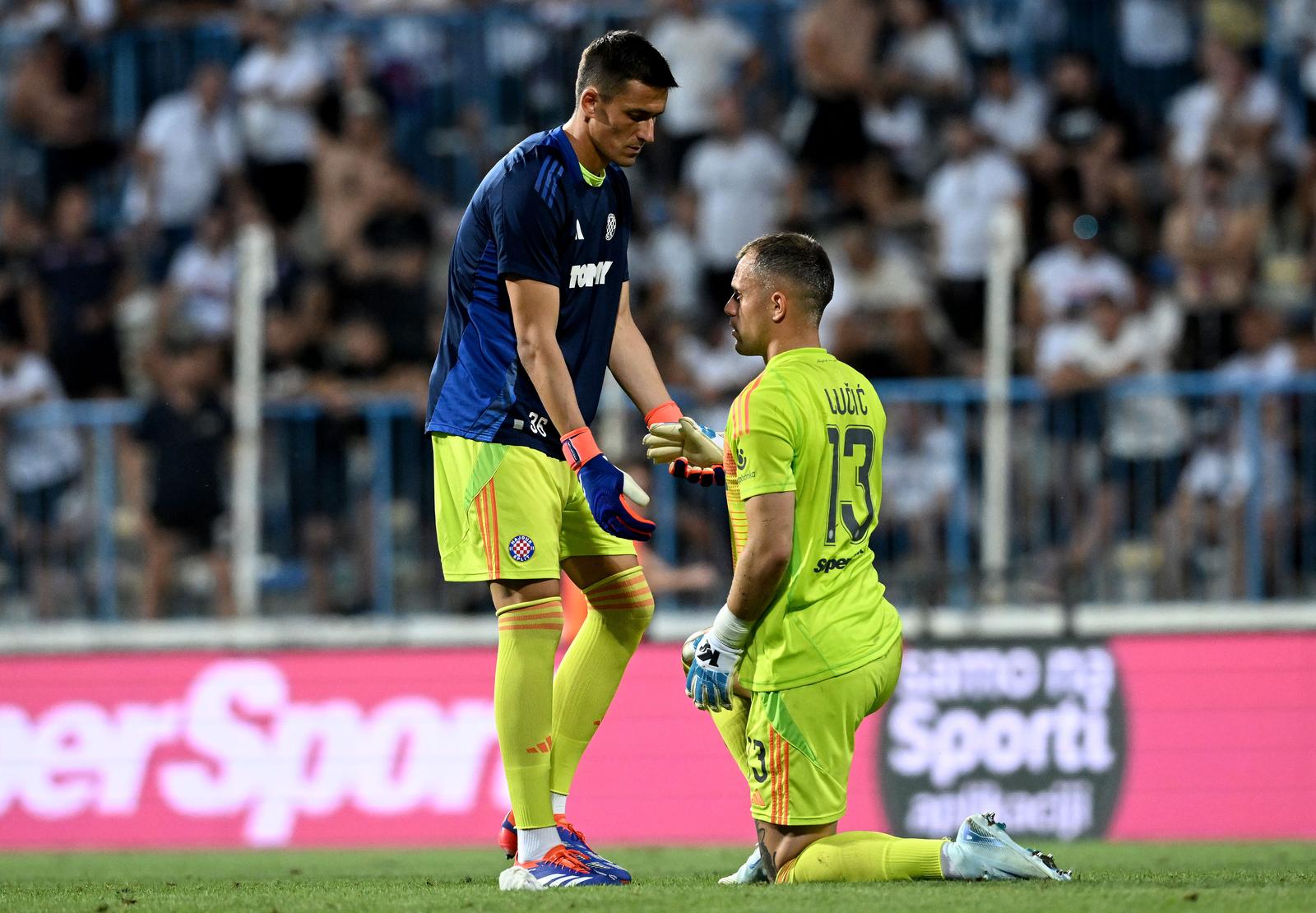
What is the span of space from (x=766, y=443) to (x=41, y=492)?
738 centimetres

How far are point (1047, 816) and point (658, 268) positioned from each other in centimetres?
470

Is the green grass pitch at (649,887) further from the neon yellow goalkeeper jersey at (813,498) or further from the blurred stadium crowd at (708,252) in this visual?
the blurred stadium crowd at (708,252)

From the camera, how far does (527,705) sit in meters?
5.70

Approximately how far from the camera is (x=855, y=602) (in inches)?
214

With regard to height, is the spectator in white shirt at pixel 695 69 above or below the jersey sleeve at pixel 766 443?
above

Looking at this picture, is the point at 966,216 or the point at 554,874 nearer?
the point at 554,874

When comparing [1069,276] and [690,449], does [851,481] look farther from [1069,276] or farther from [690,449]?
[1069,276]

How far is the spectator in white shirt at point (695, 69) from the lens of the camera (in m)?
12.9

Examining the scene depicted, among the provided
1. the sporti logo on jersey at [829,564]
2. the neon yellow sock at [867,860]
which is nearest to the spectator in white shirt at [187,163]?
the sporti logo on jersey at [829,564]

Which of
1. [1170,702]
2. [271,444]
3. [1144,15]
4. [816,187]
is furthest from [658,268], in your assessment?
[1170,702]

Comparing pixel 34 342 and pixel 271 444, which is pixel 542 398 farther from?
pixel 34 342

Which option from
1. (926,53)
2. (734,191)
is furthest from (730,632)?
(926,53)

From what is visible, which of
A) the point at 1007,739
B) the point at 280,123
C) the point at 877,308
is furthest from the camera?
the point at 280,123

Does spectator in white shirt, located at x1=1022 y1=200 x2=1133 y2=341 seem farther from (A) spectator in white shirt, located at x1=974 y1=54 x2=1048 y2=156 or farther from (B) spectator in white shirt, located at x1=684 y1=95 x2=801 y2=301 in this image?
(B) spectator in white shirt, located at x1=684 y1=95 x2=801 y2=301
